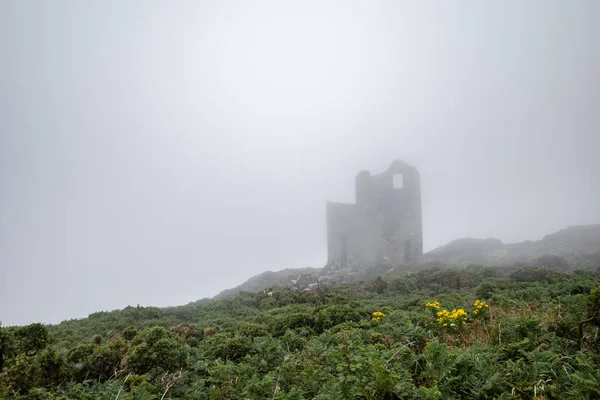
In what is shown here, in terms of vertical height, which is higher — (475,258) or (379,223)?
(379,223)

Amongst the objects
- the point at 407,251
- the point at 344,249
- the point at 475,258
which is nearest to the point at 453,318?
the point at 407,251

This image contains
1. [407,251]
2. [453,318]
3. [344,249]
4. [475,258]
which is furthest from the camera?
[344,249]

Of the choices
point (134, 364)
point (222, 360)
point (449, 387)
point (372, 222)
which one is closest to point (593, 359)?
point (449, 387)

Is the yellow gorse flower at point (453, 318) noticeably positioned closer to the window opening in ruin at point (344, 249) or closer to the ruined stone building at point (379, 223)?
the ruined stone building at point (379, 223)

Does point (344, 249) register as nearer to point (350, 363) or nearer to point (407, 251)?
point (407, 251)

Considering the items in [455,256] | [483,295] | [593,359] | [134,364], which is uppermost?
[593,359]

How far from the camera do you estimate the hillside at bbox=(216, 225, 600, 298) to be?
3275 centimetres

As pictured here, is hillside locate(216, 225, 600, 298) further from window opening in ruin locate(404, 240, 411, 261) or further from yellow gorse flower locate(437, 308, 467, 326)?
yellow gorse flower locate(437, 308, 467, 326)

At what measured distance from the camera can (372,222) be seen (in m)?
47.3

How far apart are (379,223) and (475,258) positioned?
12.1 m

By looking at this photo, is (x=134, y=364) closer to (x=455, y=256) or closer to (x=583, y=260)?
(x=583, y=260)

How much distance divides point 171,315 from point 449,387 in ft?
48.7

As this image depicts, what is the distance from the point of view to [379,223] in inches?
1849

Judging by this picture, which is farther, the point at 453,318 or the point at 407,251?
the point at 407,251
